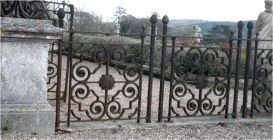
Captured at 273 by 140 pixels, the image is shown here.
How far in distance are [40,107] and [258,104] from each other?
3.61 meters

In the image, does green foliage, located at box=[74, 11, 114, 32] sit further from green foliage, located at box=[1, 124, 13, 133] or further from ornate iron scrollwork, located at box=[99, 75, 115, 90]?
green foliage, located at box=[1, 124, 13, 133]

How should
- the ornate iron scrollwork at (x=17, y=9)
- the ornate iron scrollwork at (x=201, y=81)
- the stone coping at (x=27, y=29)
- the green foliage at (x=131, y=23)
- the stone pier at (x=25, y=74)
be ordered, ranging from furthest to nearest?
the green foliage at (x=131, y=23)
the ornate iron scrollwork at (x=201, y=81)
the ornate iron scrollwork at (x=17, y=9)
the stone pier at (x=25, y=74)
the stone coping at (x=27, y=29)

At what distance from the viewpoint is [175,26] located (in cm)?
1733

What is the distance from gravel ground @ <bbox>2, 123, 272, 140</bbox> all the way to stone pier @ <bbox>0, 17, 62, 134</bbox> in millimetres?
182

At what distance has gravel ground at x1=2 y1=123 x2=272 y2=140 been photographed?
5.64 meters

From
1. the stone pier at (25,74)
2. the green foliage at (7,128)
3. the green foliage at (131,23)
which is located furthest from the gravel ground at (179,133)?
the green foliage at (131,23)

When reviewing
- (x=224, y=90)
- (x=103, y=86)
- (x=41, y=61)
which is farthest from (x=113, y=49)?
(x=224, y=90)

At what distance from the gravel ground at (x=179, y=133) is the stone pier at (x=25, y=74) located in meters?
0.18

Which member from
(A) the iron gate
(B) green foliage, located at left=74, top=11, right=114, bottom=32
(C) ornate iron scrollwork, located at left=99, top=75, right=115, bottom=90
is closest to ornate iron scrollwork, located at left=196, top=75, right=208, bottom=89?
(A) the iron gate

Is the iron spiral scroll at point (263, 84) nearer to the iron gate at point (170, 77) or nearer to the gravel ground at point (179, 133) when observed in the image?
the iron gate at point (170, 77)

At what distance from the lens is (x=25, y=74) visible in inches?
213

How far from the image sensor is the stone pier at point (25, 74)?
5266 millimetres

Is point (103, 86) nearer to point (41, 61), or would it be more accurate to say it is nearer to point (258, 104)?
point (41, 61)

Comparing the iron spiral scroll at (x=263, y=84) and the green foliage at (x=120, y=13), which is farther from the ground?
the green foliage at (x=120, y=13)
